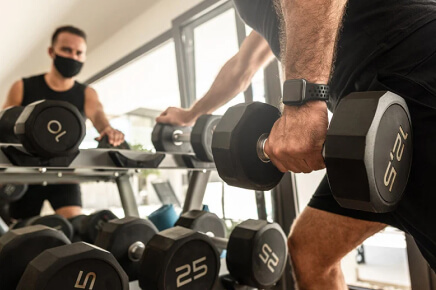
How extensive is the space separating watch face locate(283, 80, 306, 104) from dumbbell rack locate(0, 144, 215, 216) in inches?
29.1

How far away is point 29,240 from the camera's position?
997 mm

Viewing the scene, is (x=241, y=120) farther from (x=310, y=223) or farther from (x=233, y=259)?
(x=233, y=259)

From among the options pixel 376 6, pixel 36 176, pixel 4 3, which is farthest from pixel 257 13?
pixel 4 3

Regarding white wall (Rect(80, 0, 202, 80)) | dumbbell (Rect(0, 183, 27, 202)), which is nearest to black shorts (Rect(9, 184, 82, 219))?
dumbbell (Rect(0, 183, 27, 202))

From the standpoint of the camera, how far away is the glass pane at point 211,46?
287cm

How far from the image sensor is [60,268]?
0.78 m

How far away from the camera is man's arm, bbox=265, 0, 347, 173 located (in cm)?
62

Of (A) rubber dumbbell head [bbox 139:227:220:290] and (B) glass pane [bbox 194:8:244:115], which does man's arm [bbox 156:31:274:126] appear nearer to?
(A) rubber dumbbell head [bbox 139:227:220:290]

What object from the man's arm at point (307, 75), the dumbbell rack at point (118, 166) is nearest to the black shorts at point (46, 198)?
the dumbbell rack at point (118, 166)

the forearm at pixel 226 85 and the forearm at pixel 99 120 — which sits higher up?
the forearm at pixel 226 85

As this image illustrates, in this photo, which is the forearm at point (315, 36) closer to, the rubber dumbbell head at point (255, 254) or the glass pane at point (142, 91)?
the rubber dumbbell head at point (255, 254)

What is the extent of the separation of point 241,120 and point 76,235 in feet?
4.48

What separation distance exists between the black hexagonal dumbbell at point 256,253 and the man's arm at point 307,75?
49cm

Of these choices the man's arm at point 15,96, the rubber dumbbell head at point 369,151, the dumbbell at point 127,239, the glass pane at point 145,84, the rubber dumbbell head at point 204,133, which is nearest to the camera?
the rubber dumbbell head at point 369,151
